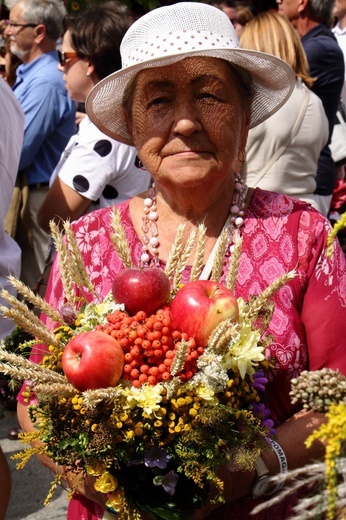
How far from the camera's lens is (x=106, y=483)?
5.58 ft

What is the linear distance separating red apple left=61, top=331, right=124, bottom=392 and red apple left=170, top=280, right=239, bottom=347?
152mm

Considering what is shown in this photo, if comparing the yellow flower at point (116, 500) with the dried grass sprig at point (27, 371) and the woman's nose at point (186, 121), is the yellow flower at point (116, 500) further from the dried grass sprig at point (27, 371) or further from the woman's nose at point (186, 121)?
the woman's nose at point (186, 121)

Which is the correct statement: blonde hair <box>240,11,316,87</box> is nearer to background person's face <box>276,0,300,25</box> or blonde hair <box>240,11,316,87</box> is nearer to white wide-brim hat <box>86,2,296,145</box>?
background person's face <box>276,0,300,25</box>

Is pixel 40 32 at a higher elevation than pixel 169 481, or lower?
lower

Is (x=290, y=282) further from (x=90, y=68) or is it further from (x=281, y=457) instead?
(x=90, y=68)

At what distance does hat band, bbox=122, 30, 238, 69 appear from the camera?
80.3 inches

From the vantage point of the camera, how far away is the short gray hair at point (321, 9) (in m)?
5.07

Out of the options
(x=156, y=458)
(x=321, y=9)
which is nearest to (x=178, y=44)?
(x=156, y=458)

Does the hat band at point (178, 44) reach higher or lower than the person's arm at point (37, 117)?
higher

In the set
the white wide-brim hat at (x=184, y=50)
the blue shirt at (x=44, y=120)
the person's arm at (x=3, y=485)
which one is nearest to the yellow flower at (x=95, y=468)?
the white wide-brim hat at (x=184, y=50)

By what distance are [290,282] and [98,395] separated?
2.40 ft

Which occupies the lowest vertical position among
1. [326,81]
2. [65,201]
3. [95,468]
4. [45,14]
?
Answer: [65,201]

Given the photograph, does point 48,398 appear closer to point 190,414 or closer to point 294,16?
point 190,414

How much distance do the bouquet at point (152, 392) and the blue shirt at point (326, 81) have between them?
9.50 feet
